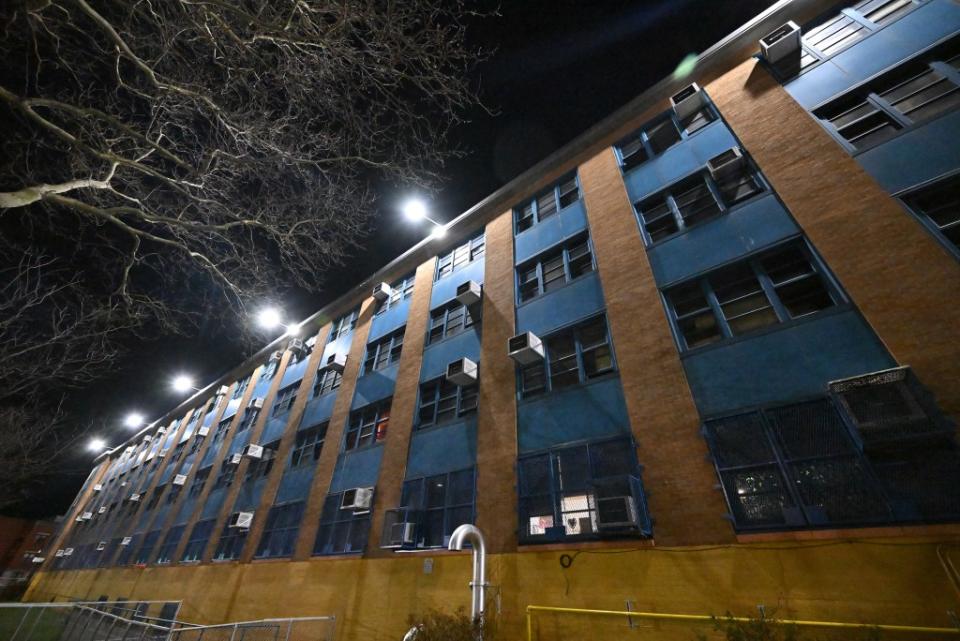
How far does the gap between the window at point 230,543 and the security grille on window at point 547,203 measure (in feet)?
59.0

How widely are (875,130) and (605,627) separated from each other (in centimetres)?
1141

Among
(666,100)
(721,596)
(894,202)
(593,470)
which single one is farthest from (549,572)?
(666,100)

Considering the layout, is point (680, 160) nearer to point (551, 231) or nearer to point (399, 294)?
point (551, 231)

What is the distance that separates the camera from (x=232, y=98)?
9.17 meters

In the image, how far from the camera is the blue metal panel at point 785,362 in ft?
22.0

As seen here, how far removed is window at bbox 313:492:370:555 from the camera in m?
12.8

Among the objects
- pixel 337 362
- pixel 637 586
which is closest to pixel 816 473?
pixel 637 586

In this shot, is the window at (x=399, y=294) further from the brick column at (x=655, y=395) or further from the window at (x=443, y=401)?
the brick column at (x=655, y=395)

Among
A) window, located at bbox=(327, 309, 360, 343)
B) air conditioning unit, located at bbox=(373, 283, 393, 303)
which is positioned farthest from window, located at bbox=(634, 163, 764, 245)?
window, located at bbox=(327, 309, 360, 343)

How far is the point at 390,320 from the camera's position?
1894 centimetres

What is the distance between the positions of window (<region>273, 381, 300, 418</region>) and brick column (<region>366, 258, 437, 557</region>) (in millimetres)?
8993

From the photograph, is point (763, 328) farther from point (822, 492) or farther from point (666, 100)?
point (666, 100)

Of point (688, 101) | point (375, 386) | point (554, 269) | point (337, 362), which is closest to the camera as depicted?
point (688, 101)

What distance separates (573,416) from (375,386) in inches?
379
